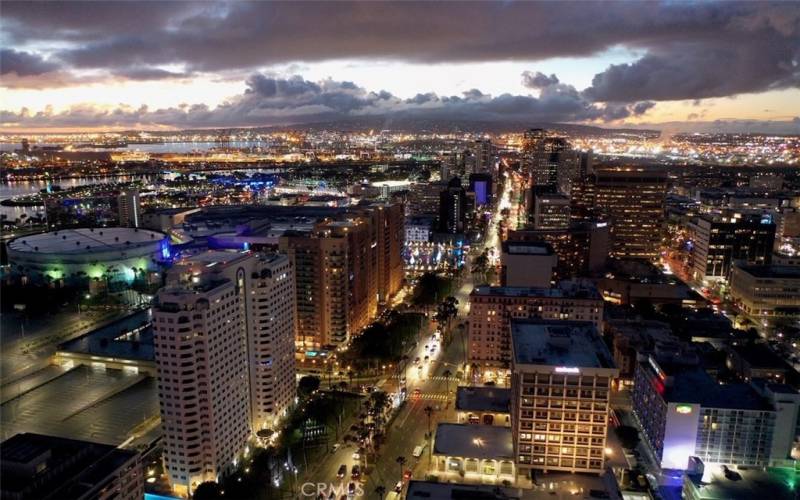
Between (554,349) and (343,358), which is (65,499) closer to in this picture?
(554,349)

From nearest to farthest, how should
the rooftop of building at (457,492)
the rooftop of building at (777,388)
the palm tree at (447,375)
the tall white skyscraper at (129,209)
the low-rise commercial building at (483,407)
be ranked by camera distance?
the rooftop of building at (457,492)
the rooftop of building at (777,388)
the low-rise commercial building at (483,407)
the palm tree at (447,375)
the tall white skyscraper at (129,209)

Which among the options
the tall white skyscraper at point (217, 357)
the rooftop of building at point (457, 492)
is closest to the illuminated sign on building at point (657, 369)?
the rooftop of building at point (457, 492)

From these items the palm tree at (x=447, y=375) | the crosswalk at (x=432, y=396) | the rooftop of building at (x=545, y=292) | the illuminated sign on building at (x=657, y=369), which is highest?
the rooftop of building at (x=545, y=292)

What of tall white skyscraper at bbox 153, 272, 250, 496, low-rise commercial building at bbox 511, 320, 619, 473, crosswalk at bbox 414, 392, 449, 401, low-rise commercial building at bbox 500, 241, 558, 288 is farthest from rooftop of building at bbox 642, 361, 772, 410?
tall white skyscraper at bbox 153, 272, 250, 496

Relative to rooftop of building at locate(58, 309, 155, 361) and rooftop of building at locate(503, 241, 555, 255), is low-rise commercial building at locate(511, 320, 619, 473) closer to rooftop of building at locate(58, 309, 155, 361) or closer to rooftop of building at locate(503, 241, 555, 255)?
rooftop of building at locate(503, 241, 555, 255)

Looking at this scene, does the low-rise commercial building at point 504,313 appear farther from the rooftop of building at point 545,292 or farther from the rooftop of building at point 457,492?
the rooftop of building at point 457,492

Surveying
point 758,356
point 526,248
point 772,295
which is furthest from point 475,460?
point 772,295
